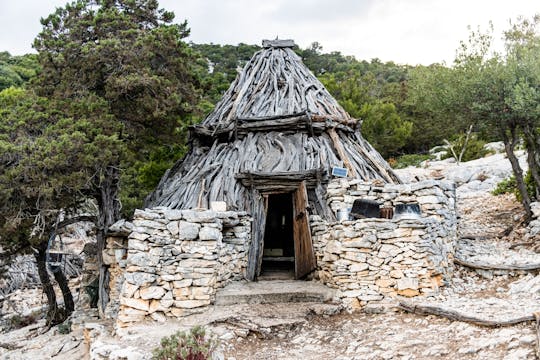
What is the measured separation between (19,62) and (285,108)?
89.8ft

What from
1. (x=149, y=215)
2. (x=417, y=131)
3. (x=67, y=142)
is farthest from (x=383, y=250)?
(x=417, y=131)

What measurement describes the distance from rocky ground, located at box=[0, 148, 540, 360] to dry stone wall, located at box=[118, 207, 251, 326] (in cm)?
26

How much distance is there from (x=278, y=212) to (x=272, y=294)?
5.72 meters

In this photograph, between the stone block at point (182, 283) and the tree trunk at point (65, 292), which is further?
the tree trunk at point (65, 292)

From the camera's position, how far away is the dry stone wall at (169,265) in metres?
6.84

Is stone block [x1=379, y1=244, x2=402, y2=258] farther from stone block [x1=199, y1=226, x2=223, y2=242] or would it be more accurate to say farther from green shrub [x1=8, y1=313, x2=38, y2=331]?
green shrub [x1=8, y1=313, x2=38, y2=331]

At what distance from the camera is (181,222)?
7082 mm

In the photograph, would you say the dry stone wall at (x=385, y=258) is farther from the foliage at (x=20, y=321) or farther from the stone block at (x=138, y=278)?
the foliage at (x=20, y=321)

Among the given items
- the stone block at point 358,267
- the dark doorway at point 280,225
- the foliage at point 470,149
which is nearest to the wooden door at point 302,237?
the stone block at point 358,267

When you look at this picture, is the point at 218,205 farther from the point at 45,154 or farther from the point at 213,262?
the point at 45,154

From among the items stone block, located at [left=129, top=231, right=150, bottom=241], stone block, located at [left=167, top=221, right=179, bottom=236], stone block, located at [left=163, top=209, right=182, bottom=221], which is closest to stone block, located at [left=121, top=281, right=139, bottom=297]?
stone block, located at [left=129, top=231, right=150, bottom=241]

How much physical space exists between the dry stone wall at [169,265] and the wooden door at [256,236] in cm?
157

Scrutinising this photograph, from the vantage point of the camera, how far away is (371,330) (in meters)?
6.18

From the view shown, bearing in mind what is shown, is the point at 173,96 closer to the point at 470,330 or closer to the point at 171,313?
the point at 171,313
